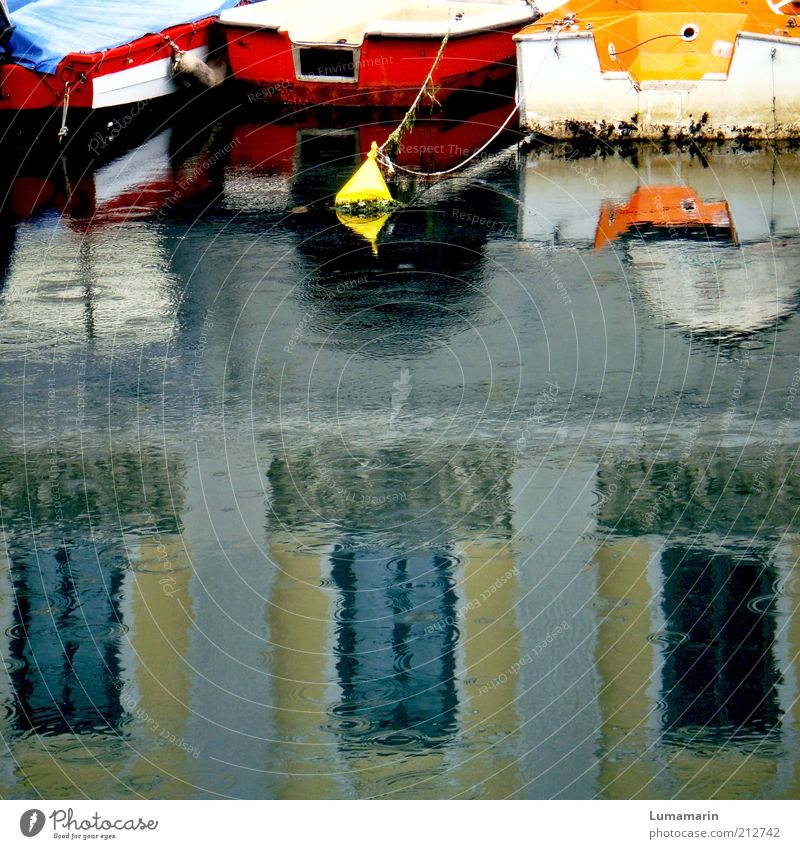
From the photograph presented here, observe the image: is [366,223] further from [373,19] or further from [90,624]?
[90,624]

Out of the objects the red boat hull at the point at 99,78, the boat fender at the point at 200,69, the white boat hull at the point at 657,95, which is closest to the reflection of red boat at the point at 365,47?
the boat fender at the point at 200,69

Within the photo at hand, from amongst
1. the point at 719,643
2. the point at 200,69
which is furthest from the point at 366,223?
the point at 719,643

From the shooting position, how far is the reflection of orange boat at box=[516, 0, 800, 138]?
21406 mm

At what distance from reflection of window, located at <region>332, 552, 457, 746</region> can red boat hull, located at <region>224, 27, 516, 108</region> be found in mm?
15814

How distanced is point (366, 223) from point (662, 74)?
6.39 m

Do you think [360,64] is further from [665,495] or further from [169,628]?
[169,628]

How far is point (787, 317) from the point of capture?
575 inches

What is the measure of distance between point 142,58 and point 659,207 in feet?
34.3

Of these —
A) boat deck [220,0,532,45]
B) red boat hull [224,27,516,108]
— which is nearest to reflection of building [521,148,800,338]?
red boat hull [224,27,516,108]

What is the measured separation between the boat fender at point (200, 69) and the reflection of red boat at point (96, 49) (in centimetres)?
13

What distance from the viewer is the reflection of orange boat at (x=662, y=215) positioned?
17281 mm

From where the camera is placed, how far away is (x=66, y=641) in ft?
30.9

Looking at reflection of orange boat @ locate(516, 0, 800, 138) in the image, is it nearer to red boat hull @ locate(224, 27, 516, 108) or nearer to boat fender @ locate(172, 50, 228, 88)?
red boat hull @ locate(224, 27, 516, 108)

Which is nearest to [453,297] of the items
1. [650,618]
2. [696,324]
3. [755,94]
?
[696,324]
